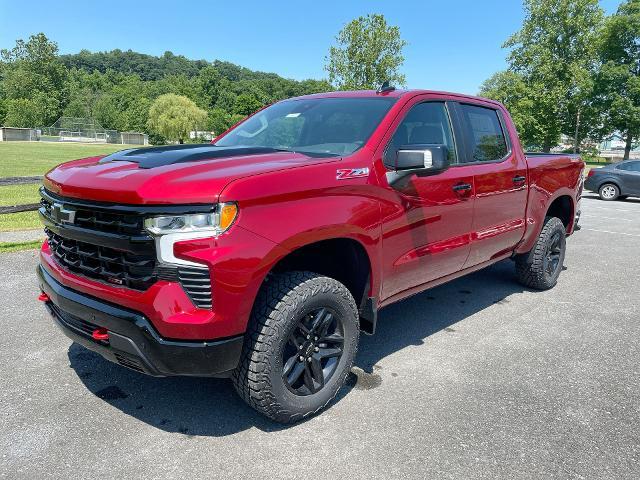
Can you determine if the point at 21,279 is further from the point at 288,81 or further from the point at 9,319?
the point at 288,81

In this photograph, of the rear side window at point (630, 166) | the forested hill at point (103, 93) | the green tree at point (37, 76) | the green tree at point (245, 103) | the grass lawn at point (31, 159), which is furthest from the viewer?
the green tree at point (245, 103)

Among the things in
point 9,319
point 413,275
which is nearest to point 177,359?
point 413,275

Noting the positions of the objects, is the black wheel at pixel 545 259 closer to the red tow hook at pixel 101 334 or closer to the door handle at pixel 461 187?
the door handle at pixel 461 187

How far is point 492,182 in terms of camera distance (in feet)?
13.6

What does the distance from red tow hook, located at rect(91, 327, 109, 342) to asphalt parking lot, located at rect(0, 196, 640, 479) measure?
0.55 meters

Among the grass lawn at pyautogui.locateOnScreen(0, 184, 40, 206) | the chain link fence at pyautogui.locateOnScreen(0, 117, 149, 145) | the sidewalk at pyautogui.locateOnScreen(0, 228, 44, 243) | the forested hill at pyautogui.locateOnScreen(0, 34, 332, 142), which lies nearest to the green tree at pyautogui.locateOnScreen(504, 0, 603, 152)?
the grass lawn at pyautogui.locateOnScreen(0, 184, 40, 206)

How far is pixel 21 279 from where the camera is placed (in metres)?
5.37

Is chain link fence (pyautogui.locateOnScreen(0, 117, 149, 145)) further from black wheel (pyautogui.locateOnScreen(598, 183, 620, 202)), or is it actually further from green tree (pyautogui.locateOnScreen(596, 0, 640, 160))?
black wheel (pyautogui.locateOnScreen(598, 183, 620, 202))

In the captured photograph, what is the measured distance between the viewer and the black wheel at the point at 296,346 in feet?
8.41

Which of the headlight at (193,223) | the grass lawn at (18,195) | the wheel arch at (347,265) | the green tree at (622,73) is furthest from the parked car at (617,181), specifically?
the green tree at (622,73)

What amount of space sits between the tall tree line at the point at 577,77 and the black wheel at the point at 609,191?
19514mm

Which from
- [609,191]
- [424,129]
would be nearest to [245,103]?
[609,191]

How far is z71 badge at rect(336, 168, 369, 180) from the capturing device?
111 inches

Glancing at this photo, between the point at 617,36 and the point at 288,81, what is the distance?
9208 centimetres
